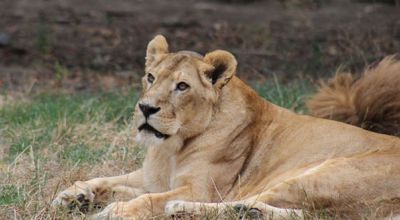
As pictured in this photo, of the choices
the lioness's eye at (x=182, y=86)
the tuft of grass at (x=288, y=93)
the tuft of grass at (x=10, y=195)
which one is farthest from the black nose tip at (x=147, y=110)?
the tuft of grass at (x=288, y=93)

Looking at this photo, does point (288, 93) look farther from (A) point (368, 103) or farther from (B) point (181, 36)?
(B) point (181, 36)

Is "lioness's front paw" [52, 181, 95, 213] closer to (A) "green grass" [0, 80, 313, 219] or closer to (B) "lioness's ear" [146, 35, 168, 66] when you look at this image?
(A) "green grass" [0, 80, 313, 219]

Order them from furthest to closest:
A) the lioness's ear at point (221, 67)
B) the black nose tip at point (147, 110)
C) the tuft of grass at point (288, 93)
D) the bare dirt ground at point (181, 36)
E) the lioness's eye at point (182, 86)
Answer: the bare dirt ground at point (181, 36)
the tuft of grass at point (288, 93)
the lioness's ear at point (221, 67)
the lioness's eye at point (182, 86)
the black nose tip at point (147, 110)

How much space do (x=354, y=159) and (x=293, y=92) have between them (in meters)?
3.67

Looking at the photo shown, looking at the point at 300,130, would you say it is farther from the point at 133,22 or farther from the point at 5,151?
the point at 133,22

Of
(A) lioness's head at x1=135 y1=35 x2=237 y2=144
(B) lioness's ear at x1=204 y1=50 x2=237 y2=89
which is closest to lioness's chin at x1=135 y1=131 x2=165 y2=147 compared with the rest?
(A) lioness's head at x1=135 y1=35 x2=237 y2=144

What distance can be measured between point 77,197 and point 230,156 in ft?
3.25

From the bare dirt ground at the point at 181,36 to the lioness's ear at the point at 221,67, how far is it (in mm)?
4089

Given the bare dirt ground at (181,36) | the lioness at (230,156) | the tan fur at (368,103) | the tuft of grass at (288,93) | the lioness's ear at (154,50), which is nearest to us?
the lioness at (230,156)

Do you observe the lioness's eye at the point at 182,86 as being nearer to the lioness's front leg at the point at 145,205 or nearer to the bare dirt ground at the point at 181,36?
the lioness's front leg at the point at 145,205

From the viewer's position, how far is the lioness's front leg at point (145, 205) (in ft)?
20.7

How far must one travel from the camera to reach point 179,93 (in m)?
6.61

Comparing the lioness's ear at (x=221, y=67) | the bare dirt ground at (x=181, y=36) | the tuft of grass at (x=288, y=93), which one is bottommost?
the bare dirt ground at (x=181, y=36)

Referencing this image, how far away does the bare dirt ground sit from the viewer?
1172 centimetres
